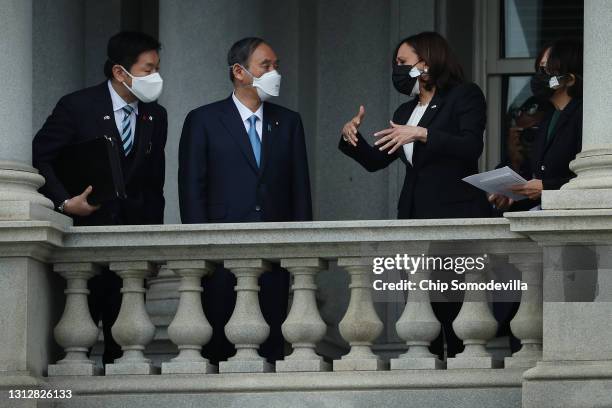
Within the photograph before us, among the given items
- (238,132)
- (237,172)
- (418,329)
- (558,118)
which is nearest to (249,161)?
(237,172)

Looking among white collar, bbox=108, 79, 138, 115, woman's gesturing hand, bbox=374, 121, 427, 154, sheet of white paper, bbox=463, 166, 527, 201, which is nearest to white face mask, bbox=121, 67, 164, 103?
white collar, bbox=108, 79, 138, 115

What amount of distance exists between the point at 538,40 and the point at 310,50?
1.76 m

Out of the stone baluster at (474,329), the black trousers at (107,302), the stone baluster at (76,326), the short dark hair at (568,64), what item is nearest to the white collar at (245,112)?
the black trousers at (107,302)

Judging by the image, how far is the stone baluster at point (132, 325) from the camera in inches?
560

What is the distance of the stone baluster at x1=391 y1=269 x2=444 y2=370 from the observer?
13859 millimetres

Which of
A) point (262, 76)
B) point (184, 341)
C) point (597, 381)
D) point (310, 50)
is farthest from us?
point (310, 50)

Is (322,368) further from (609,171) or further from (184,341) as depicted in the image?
(609,171)

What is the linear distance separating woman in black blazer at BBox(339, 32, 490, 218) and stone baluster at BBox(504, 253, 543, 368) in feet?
2.62

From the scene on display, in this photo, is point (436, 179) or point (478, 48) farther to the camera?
point (478, 48)

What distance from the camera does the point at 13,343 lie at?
46.1 ft

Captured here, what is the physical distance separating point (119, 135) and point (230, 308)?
1399 millimetres

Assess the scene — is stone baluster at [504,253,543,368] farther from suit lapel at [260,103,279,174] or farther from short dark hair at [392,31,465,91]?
suit lapel at [260,103,279,174]

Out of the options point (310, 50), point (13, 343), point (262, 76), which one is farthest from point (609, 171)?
point (310, 50)

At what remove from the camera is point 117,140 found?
49.3ft
